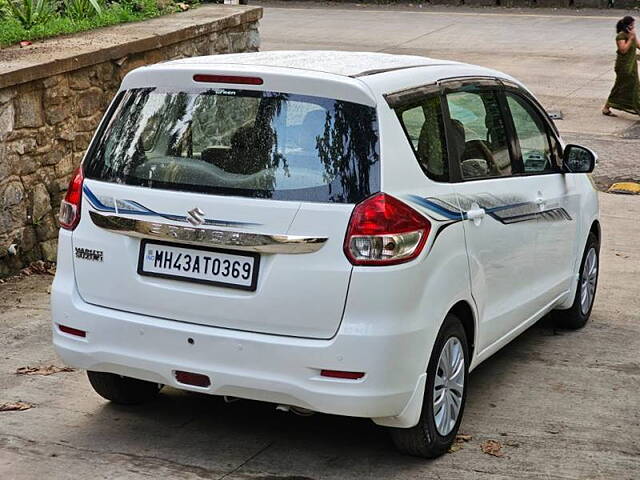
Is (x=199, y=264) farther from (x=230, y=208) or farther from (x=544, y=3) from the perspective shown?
(x=544, y=3)

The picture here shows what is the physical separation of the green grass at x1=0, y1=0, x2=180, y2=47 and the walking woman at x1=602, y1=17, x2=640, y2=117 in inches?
254

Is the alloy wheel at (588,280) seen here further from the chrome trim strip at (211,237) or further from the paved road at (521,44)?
the paved road at (521,44)

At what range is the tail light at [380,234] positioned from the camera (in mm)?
4773

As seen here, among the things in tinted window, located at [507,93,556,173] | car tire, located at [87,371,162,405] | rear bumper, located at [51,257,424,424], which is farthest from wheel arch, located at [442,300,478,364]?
car tire, located at [87,371,162,405]

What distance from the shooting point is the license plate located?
4.86m

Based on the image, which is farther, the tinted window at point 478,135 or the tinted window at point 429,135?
the tinted window at point 478,135

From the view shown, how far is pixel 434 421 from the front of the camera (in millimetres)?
5223

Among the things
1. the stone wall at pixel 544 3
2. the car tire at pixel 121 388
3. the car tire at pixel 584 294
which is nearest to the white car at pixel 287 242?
the car tire at pixel 121 388

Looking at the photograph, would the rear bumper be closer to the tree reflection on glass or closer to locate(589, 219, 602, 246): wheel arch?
the tree reflection on glass

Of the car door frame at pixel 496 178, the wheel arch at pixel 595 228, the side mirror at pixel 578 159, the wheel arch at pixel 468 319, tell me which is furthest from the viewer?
the wheel arch at pixel 595 228

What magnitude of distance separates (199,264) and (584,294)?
3.25m

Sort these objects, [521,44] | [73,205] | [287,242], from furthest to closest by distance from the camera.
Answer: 1. [521,44]
2. [73,205]
3. [287,242]

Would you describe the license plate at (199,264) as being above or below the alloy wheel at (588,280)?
above

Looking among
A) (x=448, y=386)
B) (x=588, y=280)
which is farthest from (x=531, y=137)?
(x=448, y=386)
